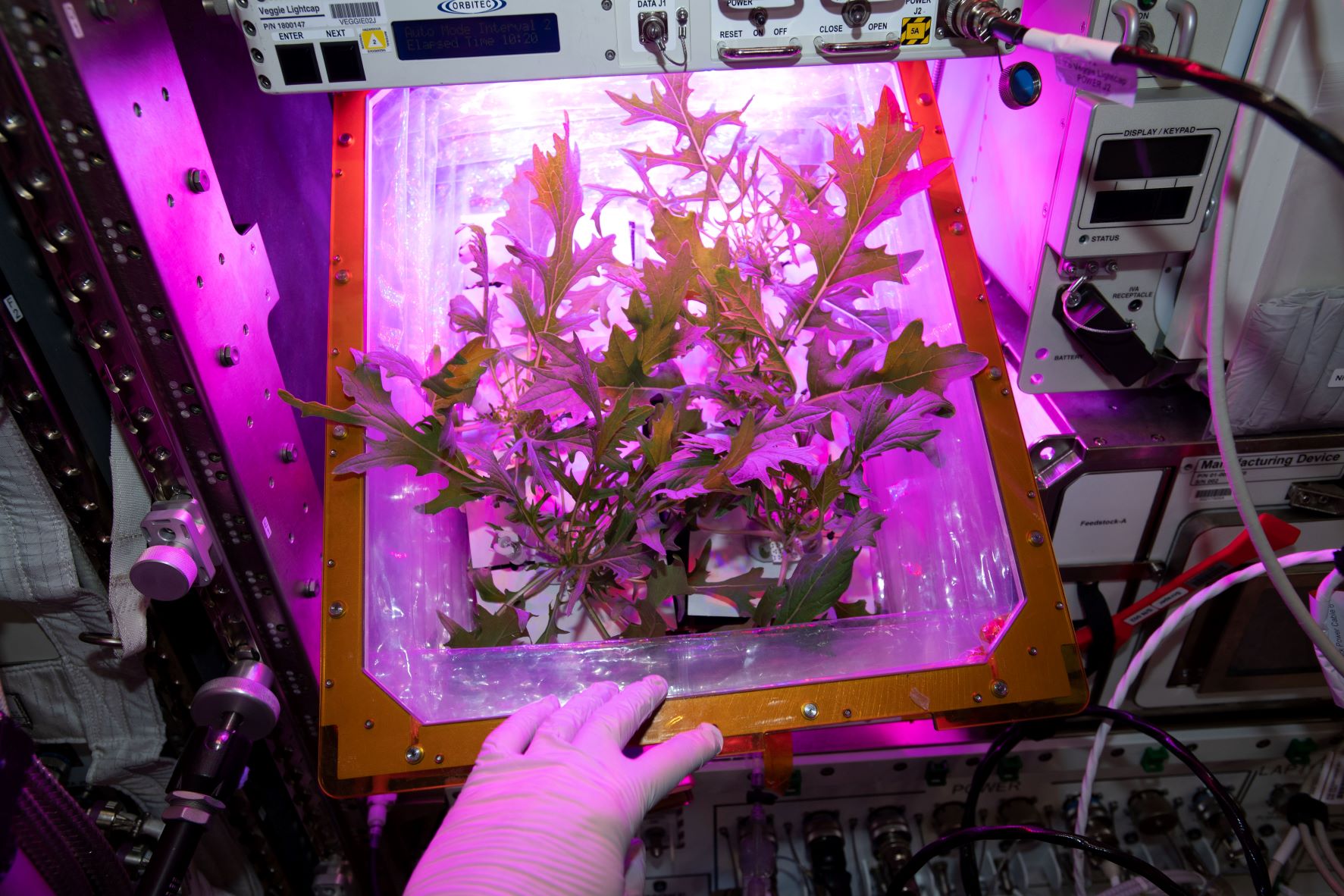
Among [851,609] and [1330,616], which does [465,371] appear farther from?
[1330,616]

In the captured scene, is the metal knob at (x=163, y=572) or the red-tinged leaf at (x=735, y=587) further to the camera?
the red-tinged leaf at (x=735, y=587)

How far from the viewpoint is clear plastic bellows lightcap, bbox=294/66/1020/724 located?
1.00m

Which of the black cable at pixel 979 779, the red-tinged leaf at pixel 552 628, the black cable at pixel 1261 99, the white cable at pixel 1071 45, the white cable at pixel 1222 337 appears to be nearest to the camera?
the black cable at pixel 1261 99

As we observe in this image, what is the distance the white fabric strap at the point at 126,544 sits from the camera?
102 centimetres

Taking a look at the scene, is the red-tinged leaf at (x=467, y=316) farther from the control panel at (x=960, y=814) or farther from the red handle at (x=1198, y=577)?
the red handle at (x=1198, y=577)

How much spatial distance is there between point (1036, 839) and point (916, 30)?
102 centimetres

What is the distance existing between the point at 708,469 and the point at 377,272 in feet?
1.69

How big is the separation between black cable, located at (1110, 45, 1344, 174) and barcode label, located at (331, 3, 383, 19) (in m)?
0.74

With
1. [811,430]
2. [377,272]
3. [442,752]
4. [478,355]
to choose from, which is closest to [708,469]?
[811,430]

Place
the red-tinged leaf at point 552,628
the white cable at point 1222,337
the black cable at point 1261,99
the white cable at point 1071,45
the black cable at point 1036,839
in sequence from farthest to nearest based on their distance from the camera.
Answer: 1. the black cable at point 1036,839
2. the red-tinged leaf at point 552,628
3. the white cable at point 1222,337
4. the white cable at point 1071,45
5. the black cable at point 1261,99

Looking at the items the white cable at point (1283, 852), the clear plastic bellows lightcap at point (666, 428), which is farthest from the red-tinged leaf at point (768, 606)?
the white cable at point (1283, 852)

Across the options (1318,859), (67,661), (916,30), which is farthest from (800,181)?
(1318,859)

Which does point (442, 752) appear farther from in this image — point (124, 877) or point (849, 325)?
point (849, 325)

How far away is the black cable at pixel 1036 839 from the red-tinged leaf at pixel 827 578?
0.43m
